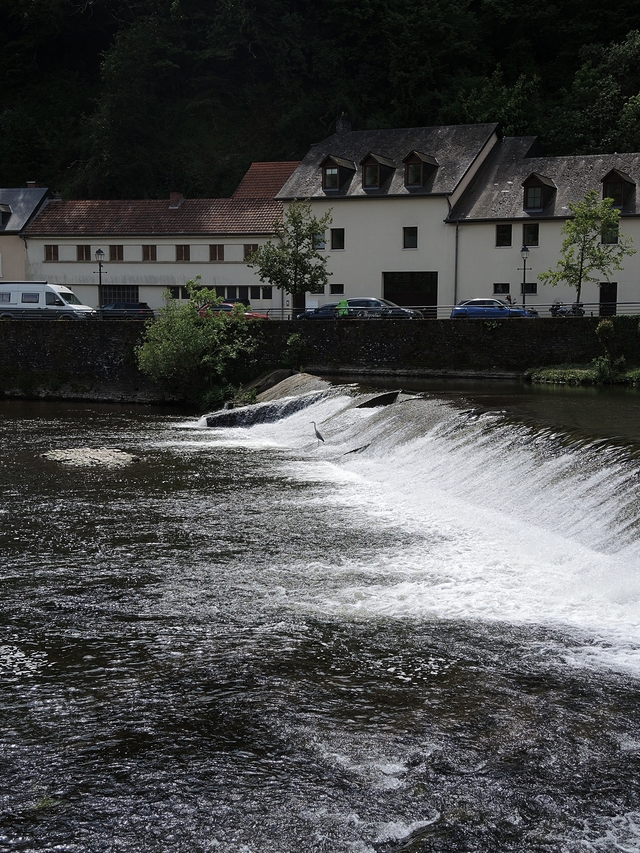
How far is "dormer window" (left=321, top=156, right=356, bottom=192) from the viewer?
50156 millimetres

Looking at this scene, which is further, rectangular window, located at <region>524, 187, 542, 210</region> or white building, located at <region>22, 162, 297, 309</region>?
white building, located at <region>22, 162, 297, 309</region>

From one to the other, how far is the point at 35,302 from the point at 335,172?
55.9ft

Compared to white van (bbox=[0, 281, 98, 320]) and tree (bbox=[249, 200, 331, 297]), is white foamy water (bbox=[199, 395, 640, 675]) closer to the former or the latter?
tree (bbox=[249, 200, 331, 297])

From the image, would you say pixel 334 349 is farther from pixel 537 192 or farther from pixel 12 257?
pixel 12 257

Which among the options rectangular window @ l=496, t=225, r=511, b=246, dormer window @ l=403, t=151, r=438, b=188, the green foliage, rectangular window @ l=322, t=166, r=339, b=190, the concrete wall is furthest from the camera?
rectangular window @ l=322, t=166, r=339, b=190

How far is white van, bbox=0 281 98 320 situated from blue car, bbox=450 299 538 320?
16718 millimetres

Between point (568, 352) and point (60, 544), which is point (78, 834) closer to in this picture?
point (60, 544)

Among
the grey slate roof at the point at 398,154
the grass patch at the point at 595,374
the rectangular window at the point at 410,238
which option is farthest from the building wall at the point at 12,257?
the grass patch at the point at 595,374

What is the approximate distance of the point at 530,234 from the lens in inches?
1791

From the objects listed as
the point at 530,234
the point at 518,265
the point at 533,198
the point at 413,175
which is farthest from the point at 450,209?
the point at 518,265

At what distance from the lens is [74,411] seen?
112 ft

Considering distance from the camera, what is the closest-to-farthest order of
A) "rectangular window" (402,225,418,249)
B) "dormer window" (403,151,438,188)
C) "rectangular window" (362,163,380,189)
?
"dormer window" (403,151,438,188) → "rectangular window" (402,225,418,249) → "rectangular window" (362,163,380,189)

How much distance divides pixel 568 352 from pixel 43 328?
70.4 ft

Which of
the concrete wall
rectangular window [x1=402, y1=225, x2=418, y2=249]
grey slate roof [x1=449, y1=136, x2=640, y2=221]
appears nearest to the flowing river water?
the concrete wall
